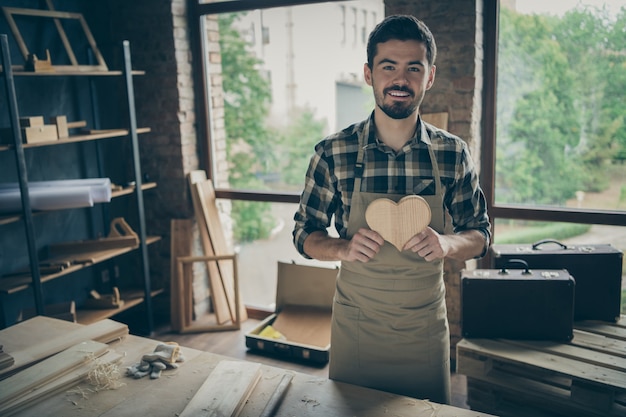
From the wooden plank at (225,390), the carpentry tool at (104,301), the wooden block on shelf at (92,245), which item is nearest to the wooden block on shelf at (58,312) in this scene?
the carpentry tool at (104,301)

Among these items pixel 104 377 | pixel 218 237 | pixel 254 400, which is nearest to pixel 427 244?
pixel 254 400

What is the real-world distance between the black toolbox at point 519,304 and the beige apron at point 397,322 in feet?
2.21

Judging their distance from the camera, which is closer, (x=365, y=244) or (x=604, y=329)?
(x=365, y=244)

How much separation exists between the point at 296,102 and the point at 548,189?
6.23 feet

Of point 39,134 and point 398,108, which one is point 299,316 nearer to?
point 39,134

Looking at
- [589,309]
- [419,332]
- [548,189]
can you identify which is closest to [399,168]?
[419,332]

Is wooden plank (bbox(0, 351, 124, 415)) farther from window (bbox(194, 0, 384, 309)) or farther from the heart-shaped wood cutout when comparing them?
window (bbox(194, 0, 384, 309))

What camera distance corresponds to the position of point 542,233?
138 inches

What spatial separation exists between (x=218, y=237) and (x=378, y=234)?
2.75 m

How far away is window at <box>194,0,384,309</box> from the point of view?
4.02 meters

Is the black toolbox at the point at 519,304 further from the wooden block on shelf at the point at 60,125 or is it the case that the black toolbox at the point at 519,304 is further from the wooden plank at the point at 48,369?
the wooden block on shelf at the point at 60,125

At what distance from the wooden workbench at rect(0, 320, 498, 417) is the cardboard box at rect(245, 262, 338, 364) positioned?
1.95 m

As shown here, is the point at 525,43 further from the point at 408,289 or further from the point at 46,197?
the point at 46,197

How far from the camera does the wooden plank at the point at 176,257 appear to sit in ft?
14.3
